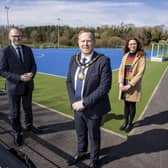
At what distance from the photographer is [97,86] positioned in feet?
10.0

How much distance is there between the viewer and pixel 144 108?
247 inches

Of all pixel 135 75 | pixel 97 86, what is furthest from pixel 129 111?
pixel 97 86

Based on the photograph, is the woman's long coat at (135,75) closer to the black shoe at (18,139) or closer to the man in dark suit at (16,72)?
the man in dark suit at (16,72)

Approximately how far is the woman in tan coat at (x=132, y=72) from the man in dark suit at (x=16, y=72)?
1.62 m

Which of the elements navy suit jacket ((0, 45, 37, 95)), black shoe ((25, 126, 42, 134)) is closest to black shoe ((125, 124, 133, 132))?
black shoe ((25, 126, 42, 134))

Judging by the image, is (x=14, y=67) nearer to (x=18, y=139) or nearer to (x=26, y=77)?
(x=26, y=77)

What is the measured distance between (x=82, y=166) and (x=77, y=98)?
95 cm

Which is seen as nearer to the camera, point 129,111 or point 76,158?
point 76,158

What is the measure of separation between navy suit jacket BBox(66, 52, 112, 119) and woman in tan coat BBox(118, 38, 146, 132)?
148 centimetres

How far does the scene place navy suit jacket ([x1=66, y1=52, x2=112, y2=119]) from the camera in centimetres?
296

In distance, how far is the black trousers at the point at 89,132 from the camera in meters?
3.22

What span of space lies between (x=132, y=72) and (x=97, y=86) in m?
1.59

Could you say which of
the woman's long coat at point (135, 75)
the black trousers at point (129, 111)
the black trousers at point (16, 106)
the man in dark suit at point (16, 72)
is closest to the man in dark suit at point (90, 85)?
the man in dark suit at point (16, 72)

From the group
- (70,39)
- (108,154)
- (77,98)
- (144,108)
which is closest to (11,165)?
(77,98)
